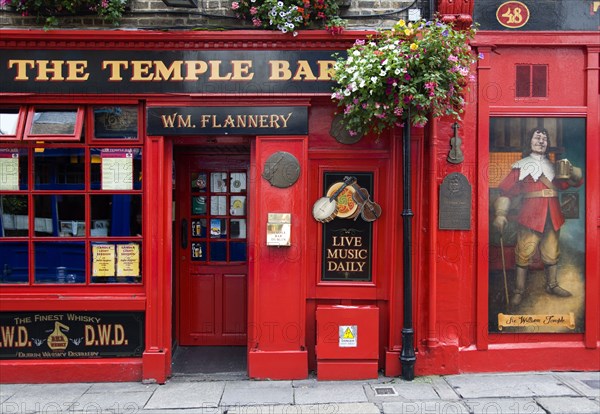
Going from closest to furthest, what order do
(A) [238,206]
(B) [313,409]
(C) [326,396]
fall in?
1. (B) [313,409]
2. (C) [326,396]
3. (A) [238,206]

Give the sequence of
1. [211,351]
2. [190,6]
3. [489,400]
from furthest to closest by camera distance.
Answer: [211,351] < [190,6] < [489,400]

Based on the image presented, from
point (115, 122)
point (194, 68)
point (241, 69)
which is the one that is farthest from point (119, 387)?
point (241, 69)

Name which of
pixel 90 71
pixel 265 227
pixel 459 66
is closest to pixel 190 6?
pixel 90 71

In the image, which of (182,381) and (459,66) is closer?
(459,66)

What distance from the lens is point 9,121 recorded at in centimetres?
606

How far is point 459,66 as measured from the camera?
5.45 meters

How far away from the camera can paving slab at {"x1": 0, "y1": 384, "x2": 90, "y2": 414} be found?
5.29 meters

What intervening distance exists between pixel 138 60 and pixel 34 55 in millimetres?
1165

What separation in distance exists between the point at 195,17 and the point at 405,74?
8.31 feet

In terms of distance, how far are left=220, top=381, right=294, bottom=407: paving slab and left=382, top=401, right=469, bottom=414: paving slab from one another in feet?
3.35

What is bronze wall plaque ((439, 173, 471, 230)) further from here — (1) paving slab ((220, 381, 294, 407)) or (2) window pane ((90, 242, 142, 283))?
(2) window pane ((90, 242, 142, 283))

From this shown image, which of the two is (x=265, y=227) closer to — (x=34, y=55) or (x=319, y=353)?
(x=319, y=353)

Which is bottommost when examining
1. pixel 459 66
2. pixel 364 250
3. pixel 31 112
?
pixel 364 250

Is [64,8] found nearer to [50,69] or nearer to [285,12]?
[50,69]
